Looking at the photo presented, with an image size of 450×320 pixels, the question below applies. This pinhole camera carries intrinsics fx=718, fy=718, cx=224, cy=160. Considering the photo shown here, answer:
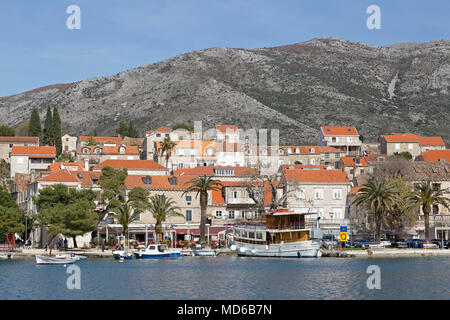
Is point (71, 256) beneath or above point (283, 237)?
beneath

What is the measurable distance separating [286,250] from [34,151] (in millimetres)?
85174

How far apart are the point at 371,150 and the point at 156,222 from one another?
101 m

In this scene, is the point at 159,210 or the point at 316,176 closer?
the point at 159,210

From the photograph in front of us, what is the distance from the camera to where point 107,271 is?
73.1m

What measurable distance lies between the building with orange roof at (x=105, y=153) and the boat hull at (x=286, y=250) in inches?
3183

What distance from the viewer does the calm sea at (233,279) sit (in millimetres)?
54469

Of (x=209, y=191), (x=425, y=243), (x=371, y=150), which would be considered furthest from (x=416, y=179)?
(x=371, y=150)

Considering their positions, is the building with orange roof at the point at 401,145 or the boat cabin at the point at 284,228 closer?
the boat cabin at the point at 284,228

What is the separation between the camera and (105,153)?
171m

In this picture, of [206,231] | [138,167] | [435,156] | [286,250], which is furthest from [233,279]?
[435,156]

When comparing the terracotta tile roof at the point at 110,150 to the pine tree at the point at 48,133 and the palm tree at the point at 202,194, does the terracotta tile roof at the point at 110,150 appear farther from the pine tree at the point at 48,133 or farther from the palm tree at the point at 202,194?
the palm tree at the point at 202,194

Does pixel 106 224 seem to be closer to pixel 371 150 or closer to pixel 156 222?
pixel 156 222

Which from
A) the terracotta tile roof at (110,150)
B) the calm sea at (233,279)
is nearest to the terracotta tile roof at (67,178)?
the calm sea at (233,279)

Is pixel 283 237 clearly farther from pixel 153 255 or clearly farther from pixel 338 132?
pixel 338 132
